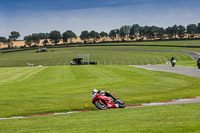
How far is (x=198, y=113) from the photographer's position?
1228 cm

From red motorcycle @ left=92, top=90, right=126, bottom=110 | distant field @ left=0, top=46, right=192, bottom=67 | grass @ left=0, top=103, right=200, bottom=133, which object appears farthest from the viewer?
distant field @ left=0, top=46, right=192, bottom=67

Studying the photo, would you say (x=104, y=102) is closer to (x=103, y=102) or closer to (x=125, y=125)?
(x=103, y=102)

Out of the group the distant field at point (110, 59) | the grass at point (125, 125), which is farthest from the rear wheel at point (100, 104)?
the distant field at point (110, 59)

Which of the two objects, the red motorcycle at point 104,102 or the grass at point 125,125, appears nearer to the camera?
the grass at point 125,125

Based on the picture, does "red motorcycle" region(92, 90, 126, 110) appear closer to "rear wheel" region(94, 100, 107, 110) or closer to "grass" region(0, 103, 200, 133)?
"rear wheel" region(94, 100, 107, 110)

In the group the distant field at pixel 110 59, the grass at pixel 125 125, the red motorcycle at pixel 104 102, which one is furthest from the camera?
the distant field at pixel 110 59

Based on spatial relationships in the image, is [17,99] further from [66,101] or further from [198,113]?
[198,113]

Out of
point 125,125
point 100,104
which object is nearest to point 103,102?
point 100,104

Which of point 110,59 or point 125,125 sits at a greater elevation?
point 125,125

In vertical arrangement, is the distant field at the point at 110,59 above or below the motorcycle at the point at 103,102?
below

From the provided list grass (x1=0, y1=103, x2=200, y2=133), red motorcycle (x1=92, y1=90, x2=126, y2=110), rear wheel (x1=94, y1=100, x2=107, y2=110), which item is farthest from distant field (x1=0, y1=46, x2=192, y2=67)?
grass (x1=0, y1=103, x2=200, y2=133)

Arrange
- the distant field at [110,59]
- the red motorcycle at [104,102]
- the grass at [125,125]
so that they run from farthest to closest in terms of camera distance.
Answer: the distant field at [110,59] < the red motorcycle at [104,102] < the grass at [125,125]

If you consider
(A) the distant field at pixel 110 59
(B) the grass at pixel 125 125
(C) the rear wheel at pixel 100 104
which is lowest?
(A) the distant field at pixel 110 59

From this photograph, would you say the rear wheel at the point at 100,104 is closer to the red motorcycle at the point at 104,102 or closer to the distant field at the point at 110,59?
the red motorcycle at the point at 104,102
